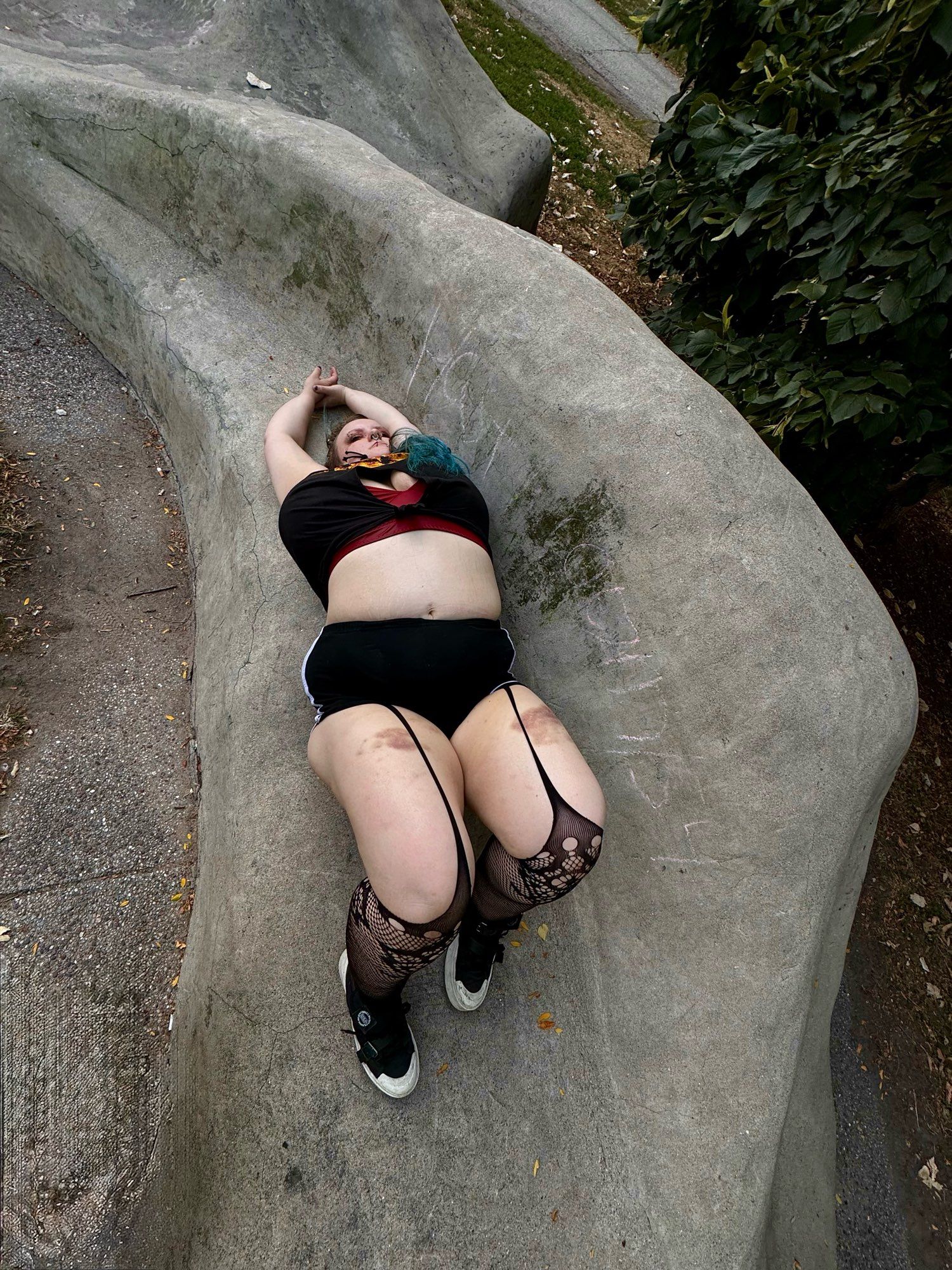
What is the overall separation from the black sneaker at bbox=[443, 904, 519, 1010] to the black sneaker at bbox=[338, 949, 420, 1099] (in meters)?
0.20

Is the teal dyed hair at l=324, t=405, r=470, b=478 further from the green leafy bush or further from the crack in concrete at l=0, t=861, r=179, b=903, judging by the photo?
the crack in concrete at l=0, t=861, r=179, b=903

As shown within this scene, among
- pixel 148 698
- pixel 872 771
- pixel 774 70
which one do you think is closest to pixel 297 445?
pixel 148 698

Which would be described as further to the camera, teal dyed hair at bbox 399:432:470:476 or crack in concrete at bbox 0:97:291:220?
crack in concrete at bbox 0:97:291:220

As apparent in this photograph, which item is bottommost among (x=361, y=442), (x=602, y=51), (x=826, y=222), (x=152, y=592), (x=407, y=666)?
(x=152, y=592)

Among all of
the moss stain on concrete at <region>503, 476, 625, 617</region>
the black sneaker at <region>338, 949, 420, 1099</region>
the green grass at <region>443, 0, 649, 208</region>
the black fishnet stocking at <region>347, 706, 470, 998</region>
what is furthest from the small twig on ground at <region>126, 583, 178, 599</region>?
the green grass at <region>443, 0, 649, 208</region>

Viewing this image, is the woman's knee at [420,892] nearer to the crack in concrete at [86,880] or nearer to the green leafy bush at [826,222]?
the crack in concrete at [86,880]

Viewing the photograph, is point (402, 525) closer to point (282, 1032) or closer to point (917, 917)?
point (282, 1032)

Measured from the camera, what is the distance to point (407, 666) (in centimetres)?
201

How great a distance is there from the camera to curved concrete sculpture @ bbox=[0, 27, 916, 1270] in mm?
1879

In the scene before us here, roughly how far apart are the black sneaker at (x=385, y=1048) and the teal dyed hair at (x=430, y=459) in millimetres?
1486

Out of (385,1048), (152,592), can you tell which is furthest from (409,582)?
(152,592)

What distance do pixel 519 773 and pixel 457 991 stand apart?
704 millimetres

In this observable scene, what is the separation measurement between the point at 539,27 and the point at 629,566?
11302 mm

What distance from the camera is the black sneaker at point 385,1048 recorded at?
191 cm
